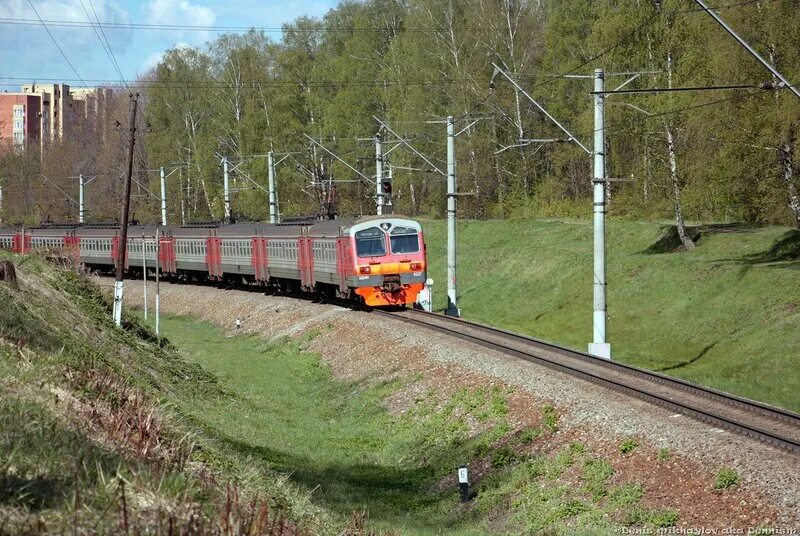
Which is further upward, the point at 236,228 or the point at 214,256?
the point at 236,228

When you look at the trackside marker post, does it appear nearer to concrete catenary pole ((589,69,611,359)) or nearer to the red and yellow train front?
concrete catenary pole ((589,69,611,359))

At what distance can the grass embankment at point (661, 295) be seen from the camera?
86.6ft

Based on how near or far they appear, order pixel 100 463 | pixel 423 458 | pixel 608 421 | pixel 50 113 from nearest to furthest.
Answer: pixel 100 463 → pixel 608 421 → pixel 423 458 → pixel 50 113

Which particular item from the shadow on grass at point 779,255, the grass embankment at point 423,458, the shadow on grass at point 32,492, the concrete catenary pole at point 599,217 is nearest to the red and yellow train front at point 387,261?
the grass embankment at point 423,458

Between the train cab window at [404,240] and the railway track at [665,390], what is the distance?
19.3ft

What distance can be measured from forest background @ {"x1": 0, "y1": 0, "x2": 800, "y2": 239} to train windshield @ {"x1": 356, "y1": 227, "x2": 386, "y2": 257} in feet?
25.2

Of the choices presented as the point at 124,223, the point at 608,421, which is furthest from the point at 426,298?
the point at 608,421

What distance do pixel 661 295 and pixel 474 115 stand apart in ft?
80.3

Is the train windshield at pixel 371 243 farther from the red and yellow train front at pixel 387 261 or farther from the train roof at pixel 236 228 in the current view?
the train roof at pixel 236 228

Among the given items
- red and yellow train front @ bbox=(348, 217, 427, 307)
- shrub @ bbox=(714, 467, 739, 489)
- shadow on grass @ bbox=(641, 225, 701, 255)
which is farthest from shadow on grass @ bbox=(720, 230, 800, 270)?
shrub @ bbox=(714, 467, 739, 489)

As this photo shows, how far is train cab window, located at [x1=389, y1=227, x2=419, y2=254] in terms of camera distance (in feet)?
108

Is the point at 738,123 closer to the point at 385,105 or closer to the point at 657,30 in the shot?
the point at 657,30

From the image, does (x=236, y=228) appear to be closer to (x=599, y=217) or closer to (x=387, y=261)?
(x=387, y=261)

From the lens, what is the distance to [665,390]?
58.7 ft
